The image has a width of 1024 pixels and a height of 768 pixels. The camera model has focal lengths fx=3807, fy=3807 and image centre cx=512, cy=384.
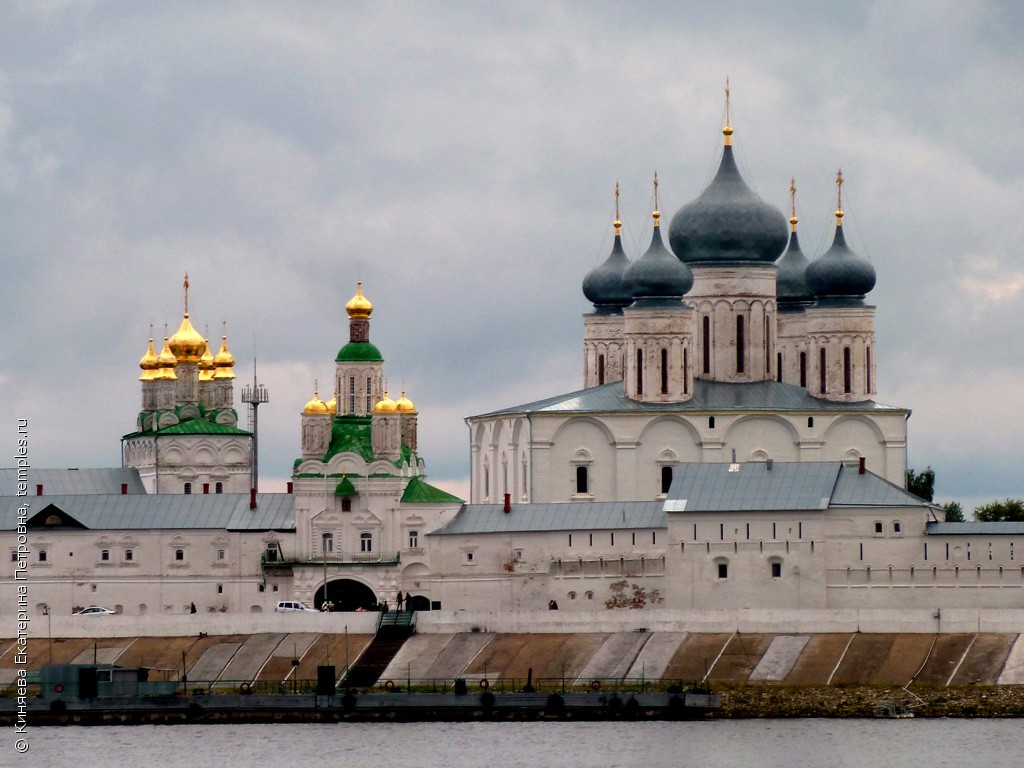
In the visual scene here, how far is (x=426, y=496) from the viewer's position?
93438 mm

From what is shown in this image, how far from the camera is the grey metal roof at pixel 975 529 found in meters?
87.6

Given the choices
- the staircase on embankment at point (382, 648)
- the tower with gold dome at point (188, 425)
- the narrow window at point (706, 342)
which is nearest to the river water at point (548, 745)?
the staircase on embankment at point (382, 648)

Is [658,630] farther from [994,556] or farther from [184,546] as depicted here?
[184,546]

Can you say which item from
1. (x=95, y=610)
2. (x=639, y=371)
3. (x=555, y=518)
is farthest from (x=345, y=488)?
(x=639, y=371)

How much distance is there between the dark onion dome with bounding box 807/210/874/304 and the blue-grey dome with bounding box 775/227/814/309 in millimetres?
2399

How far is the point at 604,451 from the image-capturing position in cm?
9662

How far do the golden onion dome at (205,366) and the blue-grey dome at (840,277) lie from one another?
22669 millimetres

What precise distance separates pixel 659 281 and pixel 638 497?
5.67 metres

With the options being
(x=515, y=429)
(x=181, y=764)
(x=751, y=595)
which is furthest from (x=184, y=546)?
(x=181, y=764)

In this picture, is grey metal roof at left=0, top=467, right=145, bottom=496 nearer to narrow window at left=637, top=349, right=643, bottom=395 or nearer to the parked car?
the parked car

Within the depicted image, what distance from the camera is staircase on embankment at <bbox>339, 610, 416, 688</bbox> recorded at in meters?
85.1

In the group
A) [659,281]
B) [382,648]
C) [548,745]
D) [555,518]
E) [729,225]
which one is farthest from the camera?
[729,225]

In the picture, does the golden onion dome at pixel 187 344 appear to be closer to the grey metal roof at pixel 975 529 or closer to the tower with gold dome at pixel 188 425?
the tower with gold dome at pixel 188 425

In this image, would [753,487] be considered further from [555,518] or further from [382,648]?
[382,648]
